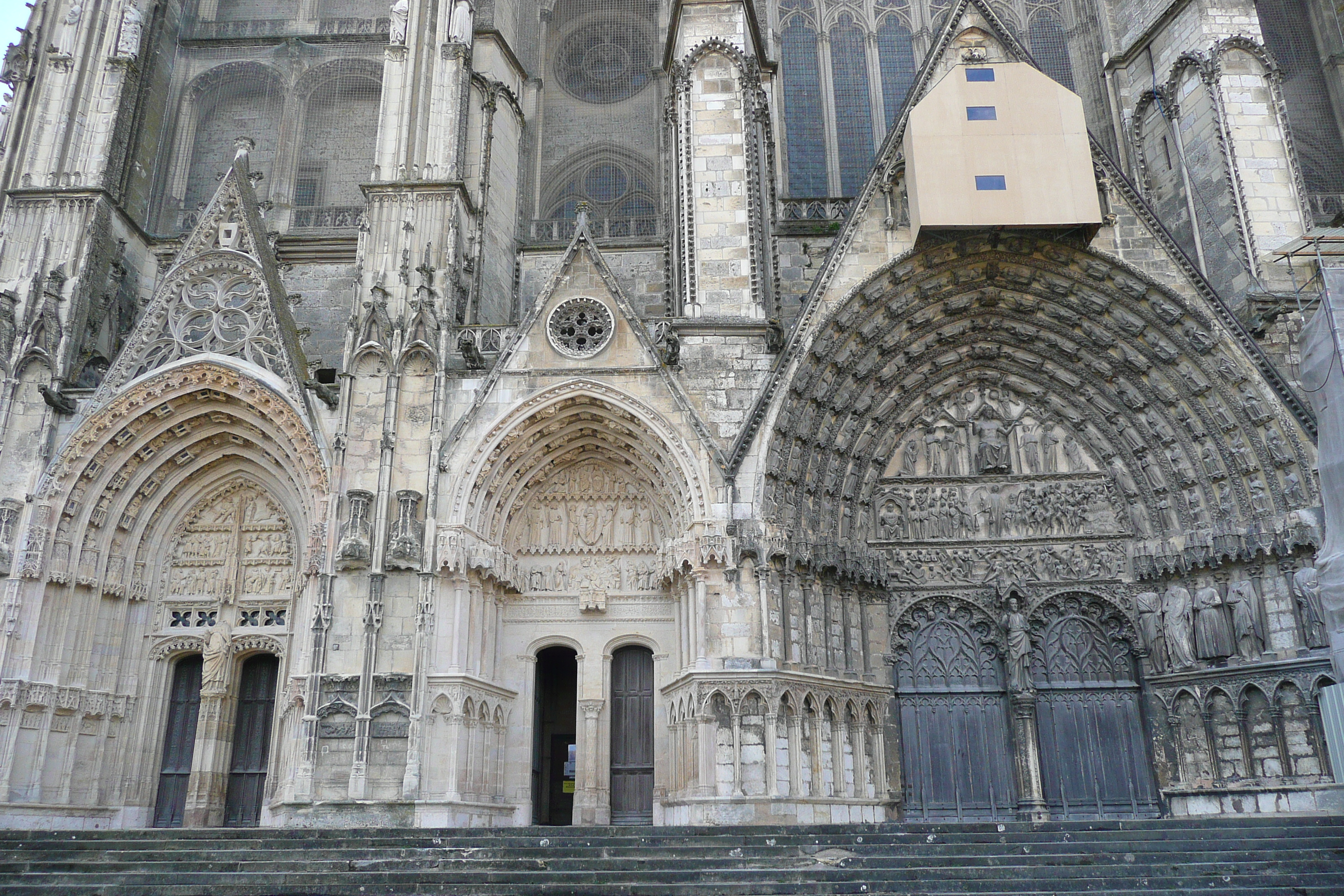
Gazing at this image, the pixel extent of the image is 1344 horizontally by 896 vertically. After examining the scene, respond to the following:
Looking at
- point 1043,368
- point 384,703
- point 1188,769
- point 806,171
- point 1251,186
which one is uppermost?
point 806,171

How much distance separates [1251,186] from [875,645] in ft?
28.3

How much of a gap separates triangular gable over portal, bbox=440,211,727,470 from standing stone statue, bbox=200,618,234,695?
15.1ft

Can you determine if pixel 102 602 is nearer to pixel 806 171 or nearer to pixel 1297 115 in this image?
pixel 806 171

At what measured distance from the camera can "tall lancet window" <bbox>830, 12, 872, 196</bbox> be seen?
61.4 feet

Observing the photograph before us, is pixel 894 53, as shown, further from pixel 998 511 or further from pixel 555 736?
pixel 555 736

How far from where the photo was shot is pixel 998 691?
15.1m

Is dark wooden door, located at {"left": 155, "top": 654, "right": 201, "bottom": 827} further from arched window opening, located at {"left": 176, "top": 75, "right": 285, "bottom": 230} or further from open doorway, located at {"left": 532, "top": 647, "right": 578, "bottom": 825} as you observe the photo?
arched window opening, located at {"left": 176, "top": 75, "right": 285, "bottom": 230}

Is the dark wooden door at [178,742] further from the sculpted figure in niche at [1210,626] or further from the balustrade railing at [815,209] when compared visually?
the sculpted figure in niche at [1210,626]

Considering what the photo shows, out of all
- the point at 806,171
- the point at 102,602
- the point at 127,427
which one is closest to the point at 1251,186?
the point at 806,171

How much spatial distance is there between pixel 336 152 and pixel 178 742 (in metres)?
10.8

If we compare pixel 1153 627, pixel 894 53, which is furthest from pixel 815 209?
pixel 1153 627

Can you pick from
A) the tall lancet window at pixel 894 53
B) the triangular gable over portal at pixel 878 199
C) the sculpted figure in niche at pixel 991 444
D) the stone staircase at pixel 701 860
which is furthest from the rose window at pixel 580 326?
the tall lancet window at pixel 894 53

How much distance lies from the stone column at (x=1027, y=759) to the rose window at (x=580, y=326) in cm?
776

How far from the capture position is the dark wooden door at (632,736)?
14.4m
